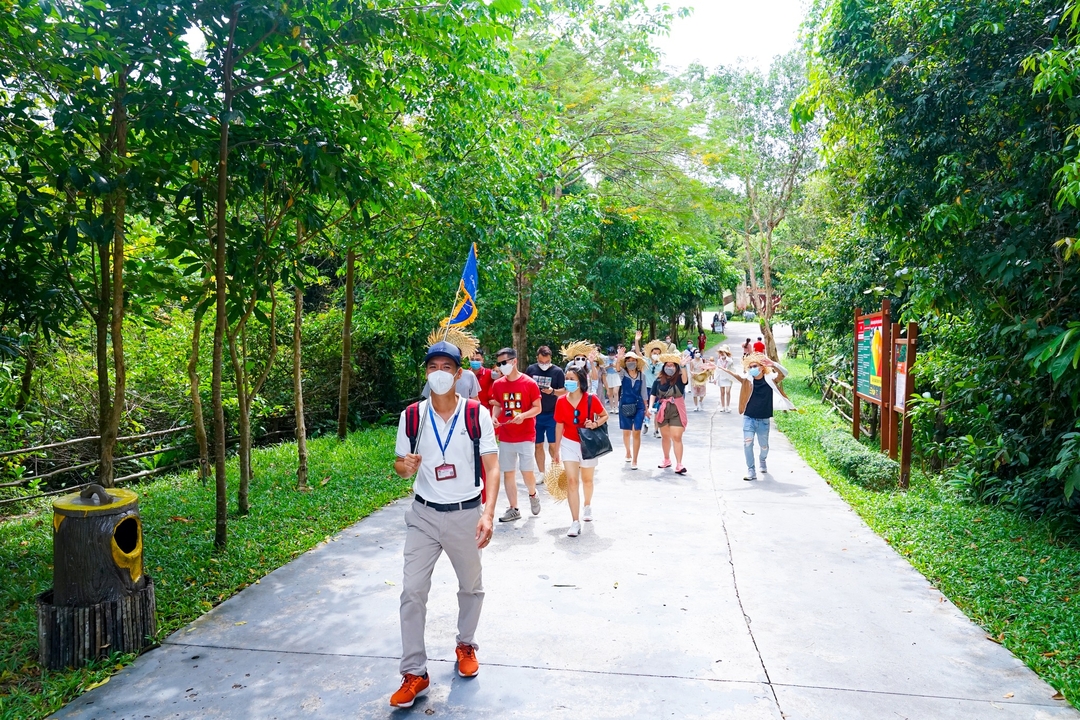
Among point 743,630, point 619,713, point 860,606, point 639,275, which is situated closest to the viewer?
point 619,713

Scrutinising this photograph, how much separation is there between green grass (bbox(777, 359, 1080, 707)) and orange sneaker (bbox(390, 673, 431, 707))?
11.8 feet

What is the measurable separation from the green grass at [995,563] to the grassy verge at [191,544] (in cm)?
564

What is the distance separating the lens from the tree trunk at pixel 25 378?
8.53 meters

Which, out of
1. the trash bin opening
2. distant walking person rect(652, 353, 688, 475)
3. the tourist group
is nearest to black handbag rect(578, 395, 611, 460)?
the tourist group

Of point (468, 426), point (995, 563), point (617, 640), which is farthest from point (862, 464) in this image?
point (468, 426)

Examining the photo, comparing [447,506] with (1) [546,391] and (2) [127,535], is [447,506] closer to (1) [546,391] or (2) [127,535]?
(2) [127,535]

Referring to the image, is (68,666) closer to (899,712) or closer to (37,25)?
(37,25)

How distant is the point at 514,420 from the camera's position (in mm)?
8523

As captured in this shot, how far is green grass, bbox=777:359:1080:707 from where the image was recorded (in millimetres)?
5102

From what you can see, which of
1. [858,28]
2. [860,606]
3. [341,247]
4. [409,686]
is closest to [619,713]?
[409,686]

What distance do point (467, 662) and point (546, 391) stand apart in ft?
18.2

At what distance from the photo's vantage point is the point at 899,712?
4176mm

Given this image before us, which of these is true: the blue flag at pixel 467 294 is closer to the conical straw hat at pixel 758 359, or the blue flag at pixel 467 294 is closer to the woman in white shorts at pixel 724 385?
the conical straw hat at pixel 758 359

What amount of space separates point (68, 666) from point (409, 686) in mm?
2203
